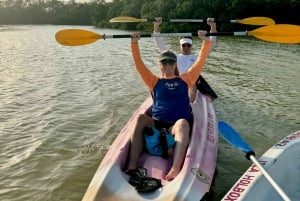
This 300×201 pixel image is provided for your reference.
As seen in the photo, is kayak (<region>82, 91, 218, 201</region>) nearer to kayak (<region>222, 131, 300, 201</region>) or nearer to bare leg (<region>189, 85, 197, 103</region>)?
kayak (<region>222, 131, 300, 201</region>)

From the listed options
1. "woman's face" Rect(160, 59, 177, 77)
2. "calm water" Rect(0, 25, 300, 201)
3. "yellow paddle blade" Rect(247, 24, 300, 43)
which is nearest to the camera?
"woman's face" Rect(160, 59, 177, 77)

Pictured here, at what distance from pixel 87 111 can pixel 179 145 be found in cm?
406

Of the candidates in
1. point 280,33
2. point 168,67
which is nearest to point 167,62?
point 168,67

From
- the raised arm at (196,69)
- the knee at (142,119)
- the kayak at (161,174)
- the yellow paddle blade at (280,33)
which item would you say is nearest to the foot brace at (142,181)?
the kayak at (161,174)

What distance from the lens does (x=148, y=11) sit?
4656 cm

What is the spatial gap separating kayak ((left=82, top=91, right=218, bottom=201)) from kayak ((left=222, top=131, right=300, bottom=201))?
421 millimetres

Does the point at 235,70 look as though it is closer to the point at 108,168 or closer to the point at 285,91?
the point at 285,91

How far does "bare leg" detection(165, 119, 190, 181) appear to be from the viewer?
12.8ft

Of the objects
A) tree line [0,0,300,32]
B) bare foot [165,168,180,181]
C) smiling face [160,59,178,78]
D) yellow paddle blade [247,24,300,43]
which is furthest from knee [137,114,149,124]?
tree line [0,0,300,32]

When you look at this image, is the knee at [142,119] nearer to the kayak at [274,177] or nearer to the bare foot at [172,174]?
the bare foot at [172,174]

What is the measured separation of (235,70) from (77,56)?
23.8 ft

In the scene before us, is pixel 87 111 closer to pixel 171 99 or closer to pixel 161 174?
pixel 171 99

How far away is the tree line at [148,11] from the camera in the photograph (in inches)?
1246

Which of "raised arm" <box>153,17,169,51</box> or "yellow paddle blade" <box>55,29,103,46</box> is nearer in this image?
"yellow paddle blade" <box>55,29,103,46</box>
